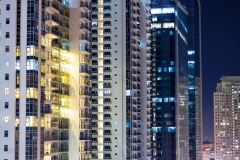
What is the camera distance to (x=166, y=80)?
106188mm

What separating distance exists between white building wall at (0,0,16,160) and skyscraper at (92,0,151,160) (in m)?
23.6

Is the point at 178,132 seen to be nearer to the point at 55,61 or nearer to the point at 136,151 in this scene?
the point at 136,151

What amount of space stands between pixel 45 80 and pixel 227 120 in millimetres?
122684

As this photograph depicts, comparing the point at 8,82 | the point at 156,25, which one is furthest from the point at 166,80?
the point at 8,82

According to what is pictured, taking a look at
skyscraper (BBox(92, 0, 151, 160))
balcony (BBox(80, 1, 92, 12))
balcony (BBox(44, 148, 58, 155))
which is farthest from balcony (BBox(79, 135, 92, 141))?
balcony (BBox(80, 1, 92, 12))

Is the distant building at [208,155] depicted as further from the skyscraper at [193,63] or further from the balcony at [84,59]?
the balcony at [84,59]

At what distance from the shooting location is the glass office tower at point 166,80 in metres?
106

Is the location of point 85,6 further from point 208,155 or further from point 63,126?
point 208,155

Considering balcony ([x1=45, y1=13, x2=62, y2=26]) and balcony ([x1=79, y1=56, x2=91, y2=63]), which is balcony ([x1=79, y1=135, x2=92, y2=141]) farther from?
balcony ([x1=45, y1=13, x2=62, y2=26])

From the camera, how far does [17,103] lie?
51.6 meters

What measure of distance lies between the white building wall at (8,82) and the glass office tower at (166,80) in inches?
2176

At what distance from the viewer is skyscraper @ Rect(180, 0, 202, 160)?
121575 millimetres

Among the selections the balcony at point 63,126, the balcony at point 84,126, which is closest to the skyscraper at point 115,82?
the balcony at point 84,126

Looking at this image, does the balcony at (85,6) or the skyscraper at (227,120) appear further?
the skyscraper at (227,120)
